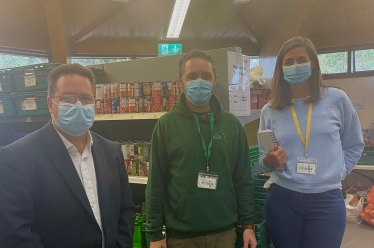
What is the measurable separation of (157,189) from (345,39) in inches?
231

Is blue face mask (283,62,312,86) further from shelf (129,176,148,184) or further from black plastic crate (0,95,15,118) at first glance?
black plastic crate (0,95,15,118)

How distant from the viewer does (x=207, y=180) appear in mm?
1934

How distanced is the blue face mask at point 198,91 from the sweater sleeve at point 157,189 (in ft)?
0.95

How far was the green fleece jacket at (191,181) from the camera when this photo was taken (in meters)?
1.92

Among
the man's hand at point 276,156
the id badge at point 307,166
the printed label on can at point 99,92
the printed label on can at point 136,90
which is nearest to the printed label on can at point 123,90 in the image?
the printed label on can at point 136,90

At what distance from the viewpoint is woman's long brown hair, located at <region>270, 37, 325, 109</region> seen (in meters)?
1.98

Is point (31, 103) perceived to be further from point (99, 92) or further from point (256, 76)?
point (256, 76)

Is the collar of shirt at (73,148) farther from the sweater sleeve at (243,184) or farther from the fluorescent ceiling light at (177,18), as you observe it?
the fluorescent ceiling light at (177,18)

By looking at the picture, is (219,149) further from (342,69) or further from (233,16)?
(233,16)

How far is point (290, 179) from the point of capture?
1.91 m

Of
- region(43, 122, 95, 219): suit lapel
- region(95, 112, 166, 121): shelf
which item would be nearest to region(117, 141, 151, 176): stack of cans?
region(95, 112, 166, 121): shelf

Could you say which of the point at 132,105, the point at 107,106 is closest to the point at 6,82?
the point at 107,106

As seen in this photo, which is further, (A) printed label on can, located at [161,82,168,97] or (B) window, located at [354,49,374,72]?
(B) window, located at [354,49,374,72]

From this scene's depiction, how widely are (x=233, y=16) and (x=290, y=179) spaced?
20.5 feet
